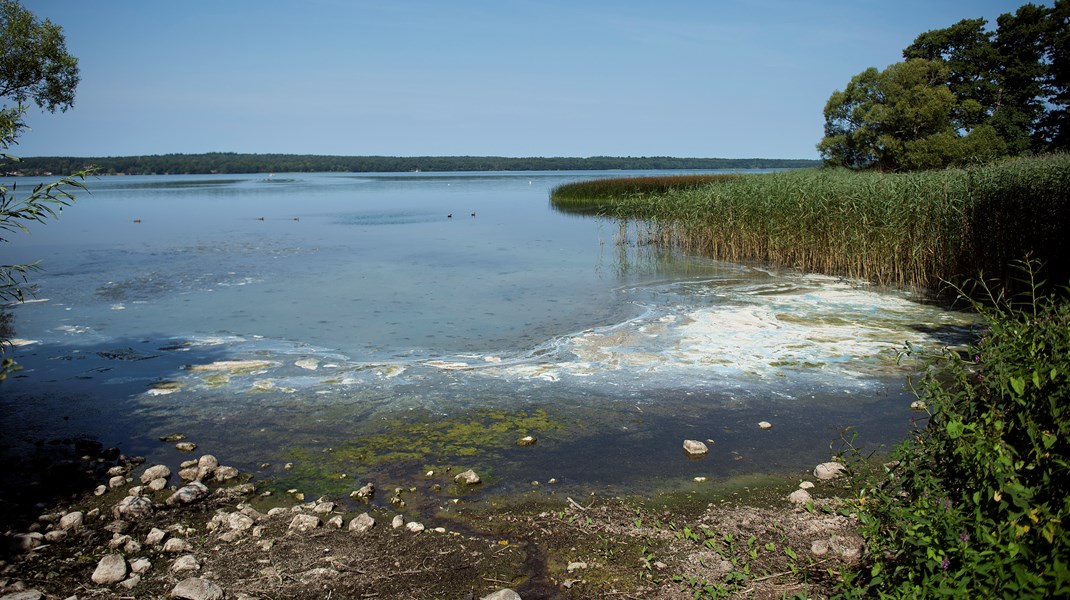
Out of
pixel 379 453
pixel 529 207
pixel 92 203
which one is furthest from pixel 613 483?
pixel 92 203

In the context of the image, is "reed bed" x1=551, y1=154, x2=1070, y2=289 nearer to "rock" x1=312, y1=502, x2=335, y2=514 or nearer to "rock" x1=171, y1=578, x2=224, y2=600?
"rock" x1=312, y1=502, x2=335, y2=514

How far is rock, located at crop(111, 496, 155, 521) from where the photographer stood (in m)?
4.80

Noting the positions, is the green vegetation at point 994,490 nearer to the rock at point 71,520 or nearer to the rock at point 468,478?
the rock at point 468,478

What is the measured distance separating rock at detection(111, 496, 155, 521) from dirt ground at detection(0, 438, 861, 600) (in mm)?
59

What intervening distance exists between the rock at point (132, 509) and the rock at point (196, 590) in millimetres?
1106

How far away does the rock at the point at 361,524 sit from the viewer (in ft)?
15.3

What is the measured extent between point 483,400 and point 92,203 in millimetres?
51802

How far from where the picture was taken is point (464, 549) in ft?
14.6

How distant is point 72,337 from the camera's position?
1070 cm

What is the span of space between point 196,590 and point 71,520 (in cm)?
143

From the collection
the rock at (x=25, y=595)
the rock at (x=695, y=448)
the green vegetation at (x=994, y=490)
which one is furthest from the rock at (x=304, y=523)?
the green vegetation at (x=994, y=490)

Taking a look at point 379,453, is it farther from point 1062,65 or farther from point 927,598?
point 1062,65

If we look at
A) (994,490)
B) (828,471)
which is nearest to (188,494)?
(828,471)

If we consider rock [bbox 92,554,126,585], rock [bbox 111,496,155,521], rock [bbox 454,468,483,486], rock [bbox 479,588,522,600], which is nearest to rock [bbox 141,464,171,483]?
rock [bbox 111,496,155,521]
